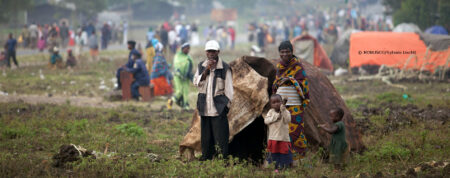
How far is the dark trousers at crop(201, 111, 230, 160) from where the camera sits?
6.05 meters

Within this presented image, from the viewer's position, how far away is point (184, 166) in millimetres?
5961

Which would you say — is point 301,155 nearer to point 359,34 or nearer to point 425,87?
point 425,87

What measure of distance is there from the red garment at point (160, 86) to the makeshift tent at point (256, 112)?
7183 mm

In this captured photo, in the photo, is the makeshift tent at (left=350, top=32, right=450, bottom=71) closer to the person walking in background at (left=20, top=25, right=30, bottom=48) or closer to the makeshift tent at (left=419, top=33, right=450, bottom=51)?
the makeshift tent at (left=419, top=33, right=450, bottom=51)

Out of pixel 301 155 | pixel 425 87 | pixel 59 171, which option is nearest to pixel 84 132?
pixel 59 171

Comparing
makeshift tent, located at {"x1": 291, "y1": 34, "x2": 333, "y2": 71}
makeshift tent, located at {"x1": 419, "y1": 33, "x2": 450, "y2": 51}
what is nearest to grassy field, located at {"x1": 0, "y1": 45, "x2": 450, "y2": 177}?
makeshift tent, located at {"x1": 419, "y1": 33, "x2": 450, "y2": 51}

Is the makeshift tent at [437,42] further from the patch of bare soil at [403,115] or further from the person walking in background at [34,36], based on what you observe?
the person walking in background at [34,36]

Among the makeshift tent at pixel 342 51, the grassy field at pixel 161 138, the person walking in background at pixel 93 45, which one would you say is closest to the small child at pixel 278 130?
the grassy field at pixel 161 138

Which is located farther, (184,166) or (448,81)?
(448,81)

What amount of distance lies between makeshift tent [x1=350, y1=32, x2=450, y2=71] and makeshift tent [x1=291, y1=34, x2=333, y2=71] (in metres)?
2.09

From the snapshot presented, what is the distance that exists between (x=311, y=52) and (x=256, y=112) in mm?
14128

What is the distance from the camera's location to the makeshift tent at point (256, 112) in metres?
6.36

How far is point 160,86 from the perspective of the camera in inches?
558

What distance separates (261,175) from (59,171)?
2.29 metres
